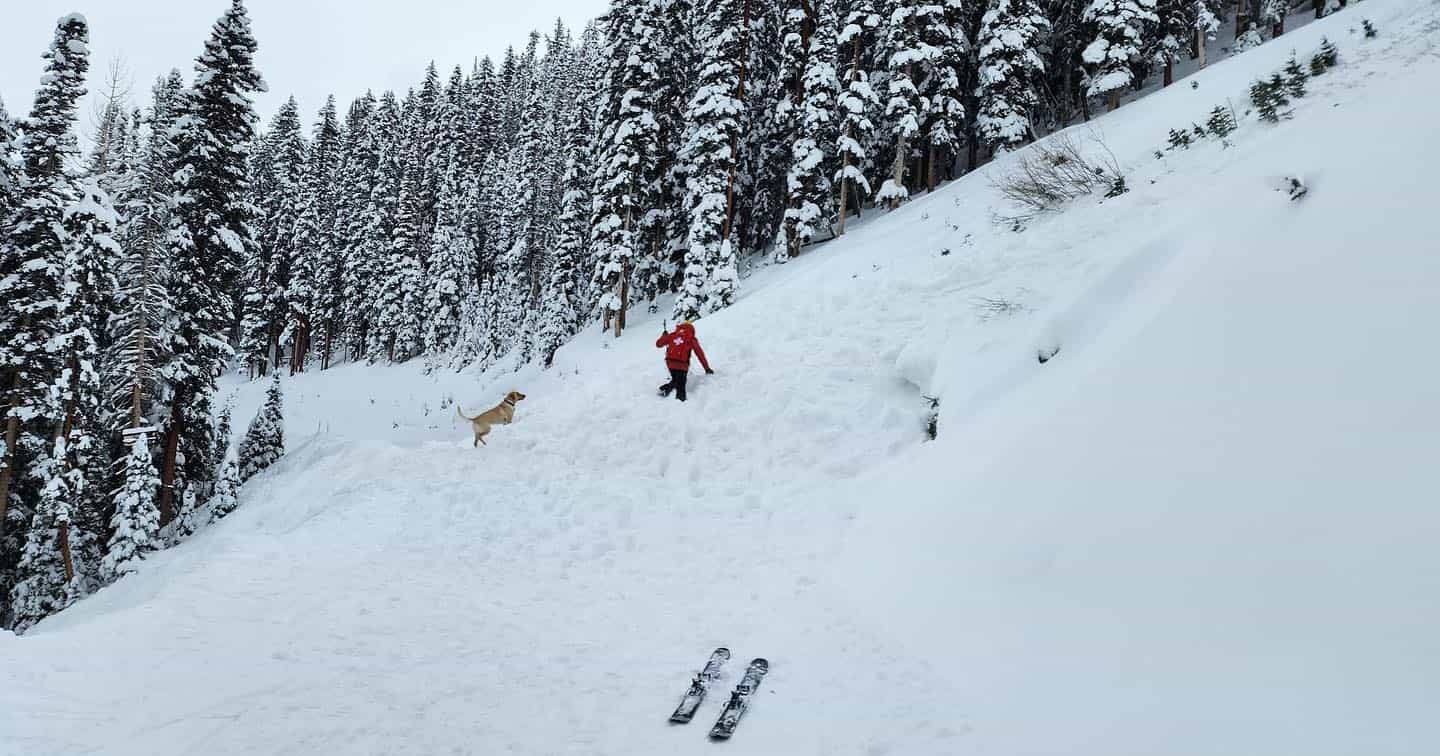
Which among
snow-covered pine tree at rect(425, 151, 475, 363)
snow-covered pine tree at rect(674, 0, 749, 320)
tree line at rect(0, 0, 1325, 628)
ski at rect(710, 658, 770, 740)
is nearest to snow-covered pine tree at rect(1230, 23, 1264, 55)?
tree line at rect(0, 0, 1325, 628)

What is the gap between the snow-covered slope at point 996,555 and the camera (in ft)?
12.5

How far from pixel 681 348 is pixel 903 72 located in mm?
20187

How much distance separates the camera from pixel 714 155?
2627cm

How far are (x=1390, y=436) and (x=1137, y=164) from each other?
9.32 metres

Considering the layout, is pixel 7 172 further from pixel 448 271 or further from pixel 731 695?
pixel 448 271

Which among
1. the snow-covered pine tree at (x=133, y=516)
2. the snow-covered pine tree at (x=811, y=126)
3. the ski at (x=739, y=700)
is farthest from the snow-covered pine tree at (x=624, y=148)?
the ski at (x=739, y=700)

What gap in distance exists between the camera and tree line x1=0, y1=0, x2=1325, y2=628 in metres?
18.5

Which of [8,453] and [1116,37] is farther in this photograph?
[1116,37]

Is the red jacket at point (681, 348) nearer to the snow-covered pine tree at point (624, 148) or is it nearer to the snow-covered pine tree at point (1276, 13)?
the snow-covered pine tree at point (624, 148)

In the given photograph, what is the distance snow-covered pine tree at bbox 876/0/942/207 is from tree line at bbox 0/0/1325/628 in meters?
0.12

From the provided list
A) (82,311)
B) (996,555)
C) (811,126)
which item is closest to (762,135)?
(811,126)

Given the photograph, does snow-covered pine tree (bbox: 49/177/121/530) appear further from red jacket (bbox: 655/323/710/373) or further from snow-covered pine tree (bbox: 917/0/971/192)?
snow-covered pine tree (bbox: 917/0/971/192)

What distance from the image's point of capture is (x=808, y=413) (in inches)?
424

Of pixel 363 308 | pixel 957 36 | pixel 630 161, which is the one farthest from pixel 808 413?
pixel 363 308
